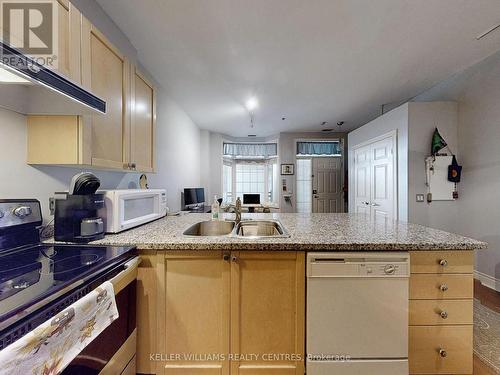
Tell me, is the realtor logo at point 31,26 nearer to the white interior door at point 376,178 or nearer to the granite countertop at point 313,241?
the granite countertop at point 313,241

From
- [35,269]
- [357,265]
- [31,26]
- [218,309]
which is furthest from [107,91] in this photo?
[357,265]

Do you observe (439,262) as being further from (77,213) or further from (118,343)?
(77,213)

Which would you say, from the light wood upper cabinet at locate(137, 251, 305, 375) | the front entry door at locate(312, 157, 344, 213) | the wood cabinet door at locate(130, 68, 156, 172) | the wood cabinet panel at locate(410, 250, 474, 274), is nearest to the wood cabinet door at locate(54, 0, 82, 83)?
the wood cabinet door at locate(130, 68, 156, 172)

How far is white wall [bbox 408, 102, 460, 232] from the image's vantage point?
3.07 meters

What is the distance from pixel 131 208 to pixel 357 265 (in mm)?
1541

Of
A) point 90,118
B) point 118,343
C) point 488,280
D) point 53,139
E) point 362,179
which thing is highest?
point 90,118

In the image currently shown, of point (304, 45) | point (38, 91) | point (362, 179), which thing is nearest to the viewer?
point (38, 91)

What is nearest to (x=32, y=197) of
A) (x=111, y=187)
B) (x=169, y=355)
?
(x=111, y=187)

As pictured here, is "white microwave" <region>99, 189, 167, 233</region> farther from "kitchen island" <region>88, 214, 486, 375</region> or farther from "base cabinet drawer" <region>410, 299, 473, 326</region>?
"base cabinet drawer" <region>410, 299, 473, 326</region>

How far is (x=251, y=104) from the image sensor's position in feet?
12.7

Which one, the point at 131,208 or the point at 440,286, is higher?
the point at 131,208

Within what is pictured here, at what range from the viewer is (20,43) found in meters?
0.85

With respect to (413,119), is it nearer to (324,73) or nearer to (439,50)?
(439,50)

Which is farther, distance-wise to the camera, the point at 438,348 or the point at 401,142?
the point at 401,142
